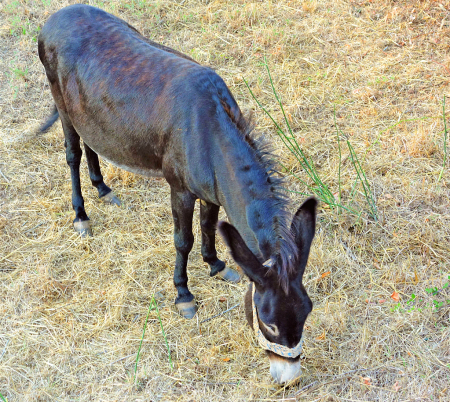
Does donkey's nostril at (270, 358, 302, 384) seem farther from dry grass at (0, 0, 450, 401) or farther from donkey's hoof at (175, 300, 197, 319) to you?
donkey's hoof at (175, 300, 197, 319)

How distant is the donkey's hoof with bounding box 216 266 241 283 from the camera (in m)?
3.84

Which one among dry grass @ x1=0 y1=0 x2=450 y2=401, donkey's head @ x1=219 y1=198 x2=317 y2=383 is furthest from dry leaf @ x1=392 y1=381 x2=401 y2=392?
donkey's head @ x1=219 y1=198 x2=317 y2=383

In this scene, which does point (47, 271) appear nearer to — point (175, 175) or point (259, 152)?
point (175, 175)

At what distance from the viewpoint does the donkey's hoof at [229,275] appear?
3836 mm

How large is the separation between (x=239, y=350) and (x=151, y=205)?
1.86m

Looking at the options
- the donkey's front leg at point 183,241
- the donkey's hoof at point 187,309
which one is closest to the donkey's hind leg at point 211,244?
the donkey's front leg at point 183,241

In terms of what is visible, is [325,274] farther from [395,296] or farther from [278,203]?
[278,203]

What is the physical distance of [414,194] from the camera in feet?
13.5

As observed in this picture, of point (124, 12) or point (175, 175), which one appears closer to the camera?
point (175, 175)

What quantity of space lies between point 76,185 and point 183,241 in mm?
1533

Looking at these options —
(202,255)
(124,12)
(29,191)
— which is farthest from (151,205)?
(124,12)

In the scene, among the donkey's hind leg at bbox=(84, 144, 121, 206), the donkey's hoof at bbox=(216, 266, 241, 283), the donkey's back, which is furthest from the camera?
the donkey's hind leg at bbox=(84, 144, 121, 206)

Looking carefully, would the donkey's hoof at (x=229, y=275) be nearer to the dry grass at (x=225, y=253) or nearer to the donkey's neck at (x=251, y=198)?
the dry grass at (x=225, y=253)

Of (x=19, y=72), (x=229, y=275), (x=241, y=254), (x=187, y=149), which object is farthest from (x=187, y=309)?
(x=19, y=72)
